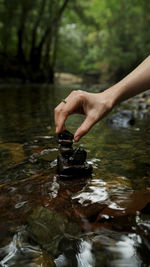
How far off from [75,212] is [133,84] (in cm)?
106

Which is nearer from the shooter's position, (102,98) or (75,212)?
(75,212)

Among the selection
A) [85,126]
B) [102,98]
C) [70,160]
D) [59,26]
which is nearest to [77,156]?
[70,160]

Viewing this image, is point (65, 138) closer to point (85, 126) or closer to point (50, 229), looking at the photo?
point (85, 126)

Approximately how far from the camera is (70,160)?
79.2 inches

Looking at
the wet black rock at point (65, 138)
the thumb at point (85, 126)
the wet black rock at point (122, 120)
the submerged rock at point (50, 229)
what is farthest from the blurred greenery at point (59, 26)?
the submerged rock at point (50, 229)

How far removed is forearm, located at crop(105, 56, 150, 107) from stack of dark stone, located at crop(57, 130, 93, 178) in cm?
51

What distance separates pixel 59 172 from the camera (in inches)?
82.4

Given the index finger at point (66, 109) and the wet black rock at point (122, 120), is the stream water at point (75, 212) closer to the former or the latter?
the index finger at point (66, 109)

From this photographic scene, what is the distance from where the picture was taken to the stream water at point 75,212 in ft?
3.95

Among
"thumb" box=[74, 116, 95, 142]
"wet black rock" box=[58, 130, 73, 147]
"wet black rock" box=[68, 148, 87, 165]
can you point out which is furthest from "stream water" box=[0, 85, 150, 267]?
"thumb" box=[74, 116, 95, 142]

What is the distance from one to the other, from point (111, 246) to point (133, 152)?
182 centimetres

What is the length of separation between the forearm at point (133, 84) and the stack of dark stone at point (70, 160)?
0.51 meters

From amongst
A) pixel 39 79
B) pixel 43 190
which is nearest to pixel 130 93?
pixel 43 190

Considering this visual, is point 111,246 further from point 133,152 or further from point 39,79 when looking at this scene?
point 39,79
